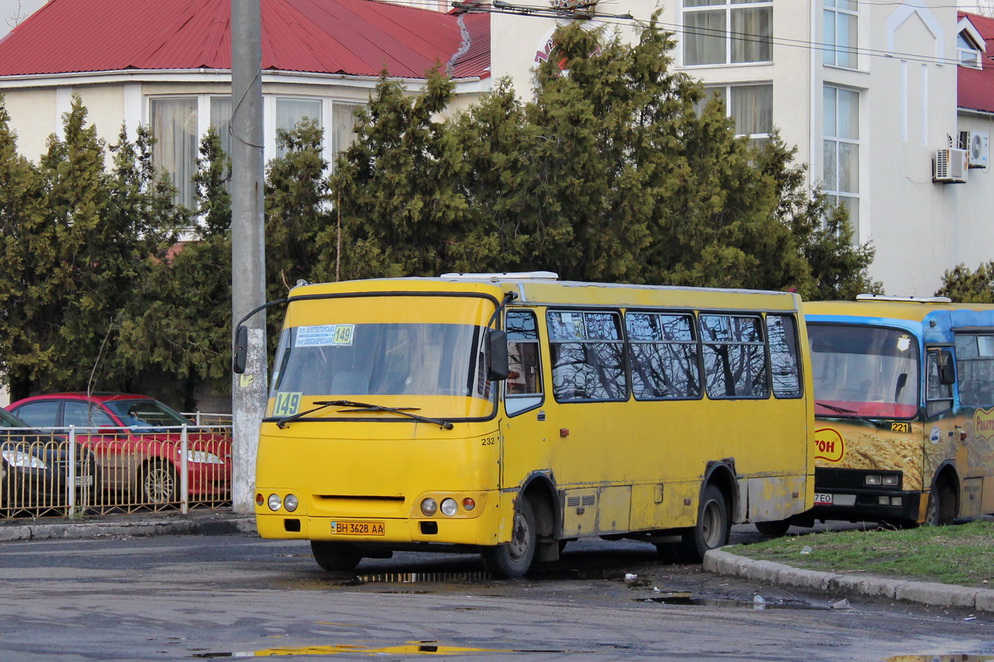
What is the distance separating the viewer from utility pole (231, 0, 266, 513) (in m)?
20.0

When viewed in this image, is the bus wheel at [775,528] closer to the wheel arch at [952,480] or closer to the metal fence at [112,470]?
the wheel arch at [952,480]

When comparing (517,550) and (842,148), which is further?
(842,148)

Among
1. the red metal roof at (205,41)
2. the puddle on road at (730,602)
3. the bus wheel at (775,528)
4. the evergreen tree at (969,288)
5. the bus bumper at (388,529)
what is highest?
the red metal roof at (205,41)

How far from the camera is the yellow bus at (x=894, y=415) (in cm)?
1825

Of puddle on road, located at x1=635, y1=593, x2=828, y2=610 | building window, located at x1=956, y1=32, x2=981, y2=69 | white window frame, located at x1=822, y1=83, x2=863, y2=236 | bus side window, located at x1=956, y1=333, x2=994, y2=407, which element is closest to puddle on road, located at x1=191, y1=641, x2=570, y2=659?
puddle on road, located at x1=635, y1=593, x2=828, y2=610

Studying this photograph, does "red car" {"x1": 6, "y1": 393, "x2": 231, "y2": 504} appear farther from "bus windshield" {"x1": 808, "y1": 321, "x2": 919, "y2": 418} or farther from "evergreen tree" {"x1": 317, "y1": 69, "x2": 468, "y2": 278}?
"bus windshield" {"x1": 808, "y1": 321, "x2": 919, "y2": 418}

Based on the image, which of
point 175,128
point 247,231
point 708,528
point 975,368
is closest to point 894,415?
point 975,368

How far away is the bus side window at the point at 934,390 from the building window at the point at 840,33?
18435 mm

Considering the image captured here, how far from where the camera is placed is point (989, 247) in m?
43.9

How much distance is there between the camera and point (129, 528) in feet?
60.4

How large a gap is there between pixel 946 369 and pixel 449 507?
27.8ft

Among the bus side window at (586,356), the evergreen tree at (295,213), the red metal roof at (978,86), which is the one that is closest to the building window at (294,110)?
the evergreen tree at (295,213)

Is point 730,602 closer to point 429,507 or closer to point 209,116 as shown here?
point 429,507

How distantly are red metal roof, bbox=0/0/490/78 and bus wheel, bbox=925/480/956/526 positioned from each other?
15.9m
